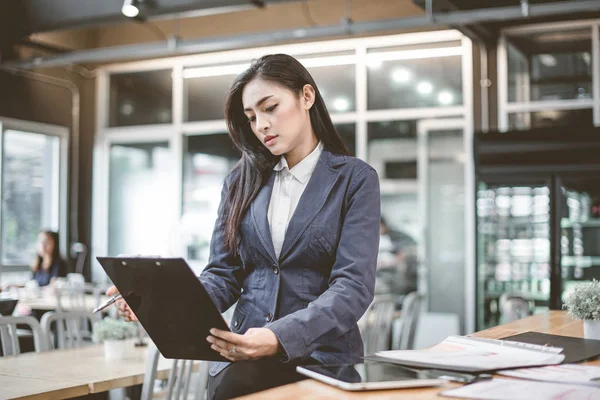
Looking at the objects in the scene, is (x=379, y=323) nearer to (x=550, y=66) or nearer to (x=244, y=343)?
(x=550, y=66)

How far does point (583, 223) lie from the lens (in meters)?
6.61

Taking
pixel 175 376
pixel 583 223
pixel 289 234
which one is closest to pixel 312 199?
pixel 289 234

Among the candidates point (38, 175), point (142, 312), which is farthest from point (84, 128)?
point (142, 312)

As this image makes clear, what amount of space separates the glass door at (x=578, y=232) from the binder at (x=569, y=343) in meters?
4.62

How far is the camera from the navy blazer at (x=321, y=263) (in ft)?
5.82

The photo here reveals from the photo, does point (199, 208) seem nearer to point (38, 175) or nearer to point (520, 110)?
point (38, 175)

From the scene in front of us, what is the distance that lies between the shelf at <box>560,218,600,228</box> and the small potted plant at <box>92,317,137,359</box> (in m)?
4.36

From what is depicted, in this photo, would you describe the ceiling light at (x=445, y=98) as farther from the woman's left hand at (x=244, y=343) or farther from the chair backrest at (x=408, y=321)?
the woman's left hand at (x=244, y=343)

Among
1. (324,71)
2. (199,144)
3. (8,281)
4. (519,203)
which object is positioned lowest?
(8,281)

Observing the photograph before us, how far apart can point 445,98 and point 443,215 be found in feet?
3.94

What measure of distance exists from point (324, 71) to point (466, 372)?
24.4 ft

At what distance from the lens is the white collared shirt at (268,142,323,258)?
1.94m

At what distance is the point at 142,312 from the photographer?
1.73 m

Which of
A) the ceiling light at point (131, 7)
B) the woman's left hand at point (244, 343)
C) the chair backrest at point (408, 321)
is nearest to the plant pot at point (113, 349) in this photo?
the woman's left hand at point (244, 343)
